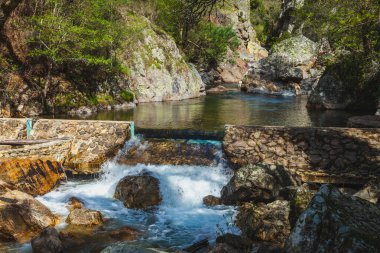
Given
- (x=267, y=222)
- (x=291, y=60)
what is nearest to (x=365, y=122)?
(x=267, y=222)

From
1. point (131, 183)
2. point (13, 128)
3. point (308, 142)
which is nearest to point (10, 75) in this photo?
point (13, 128)

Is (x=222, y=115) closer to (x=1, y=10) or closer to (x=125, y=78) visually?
(x=125, y=78)

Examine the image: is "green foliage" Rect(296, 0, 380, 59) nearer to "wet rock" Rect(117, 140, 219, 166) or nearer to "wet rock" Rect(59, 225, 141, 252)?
"wet rock" Rect(117, 140, 219, 166)

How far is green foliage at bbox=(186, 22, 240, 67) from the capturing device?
1704 inches

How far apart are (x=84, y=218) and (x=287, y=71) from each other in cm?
3217

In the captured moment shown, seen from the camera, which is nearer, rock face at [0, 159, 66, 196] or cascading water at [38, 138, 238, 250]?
cascading water at [38, 138, 238, 250]

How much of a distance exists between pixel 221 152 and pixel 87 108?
13250 mm

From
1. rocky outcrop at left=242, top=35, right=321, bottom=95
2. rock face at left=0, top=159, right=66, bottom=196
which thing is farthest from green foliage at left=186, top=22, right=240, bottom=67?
rock face at left=0, top=159, right=66, bottom=196

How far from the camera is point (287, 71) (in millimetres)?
37281

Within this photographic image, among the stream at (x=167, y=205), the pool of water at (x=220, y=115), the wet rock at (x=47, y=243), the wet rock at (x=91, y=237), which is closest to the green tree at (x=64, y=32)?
the pool of water at (x=220, y=115)

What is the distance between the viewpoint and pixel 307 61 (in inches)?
1567

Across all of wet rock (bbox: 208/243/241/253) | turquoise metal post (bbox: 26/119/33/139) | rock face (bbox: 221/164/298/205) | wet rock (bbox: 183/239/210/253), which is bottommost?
wet rock (bbox: 183/239/210/253)

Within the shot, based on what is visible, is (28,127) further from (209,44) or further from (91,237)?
(209,44)

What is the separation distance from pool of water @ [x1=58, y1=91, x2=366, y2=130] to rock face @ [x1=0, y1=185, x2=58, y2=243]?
30.8 feet
